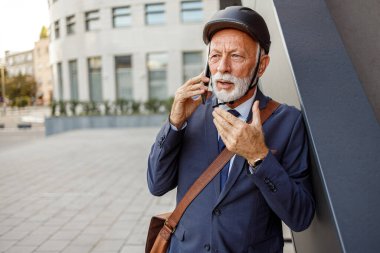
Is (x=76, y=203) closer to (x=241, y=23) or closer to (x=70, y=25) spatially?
(x=241, y=23)

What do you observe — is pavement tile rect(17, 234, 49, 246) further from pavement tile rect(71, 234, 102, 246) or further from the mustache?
the mustache

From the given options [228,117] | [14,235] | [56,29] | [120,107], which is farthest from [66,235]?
[56,29]

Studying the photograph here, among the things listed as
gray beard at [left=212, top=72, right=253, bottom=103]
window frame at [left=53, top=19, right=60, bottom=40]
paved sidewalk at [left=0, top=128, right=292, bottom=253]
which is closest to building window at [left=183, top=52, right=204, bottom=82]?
window frame at [left=53, top=19, right=60, bottom=40]

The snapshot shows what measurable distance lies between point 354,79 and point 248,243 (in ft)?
2.88

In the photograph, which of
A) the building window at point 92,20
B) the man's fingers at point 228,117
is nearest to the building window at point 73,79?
the building window at point 92,20

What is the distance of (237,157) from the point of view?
173cm

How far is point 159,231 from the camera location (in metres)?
2.11

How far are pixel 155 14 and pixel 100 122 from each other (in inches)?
341

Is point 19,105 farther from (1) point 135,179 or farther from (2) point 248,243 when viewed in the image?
(2) point 248,243

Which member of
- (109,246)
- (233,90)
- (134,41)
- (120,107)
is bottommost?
(109,246)

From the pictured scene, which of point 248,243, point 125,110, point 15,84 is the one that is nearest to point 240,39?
point 248,243

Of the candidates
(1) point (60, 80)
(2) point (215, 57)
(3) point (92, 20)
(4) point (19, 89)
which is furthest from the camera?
(4) point (19, 89)

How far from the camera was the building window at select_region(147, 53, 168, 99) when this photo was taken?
25562 millimetres

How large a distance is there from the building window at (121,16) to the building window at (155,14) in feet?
4.17
